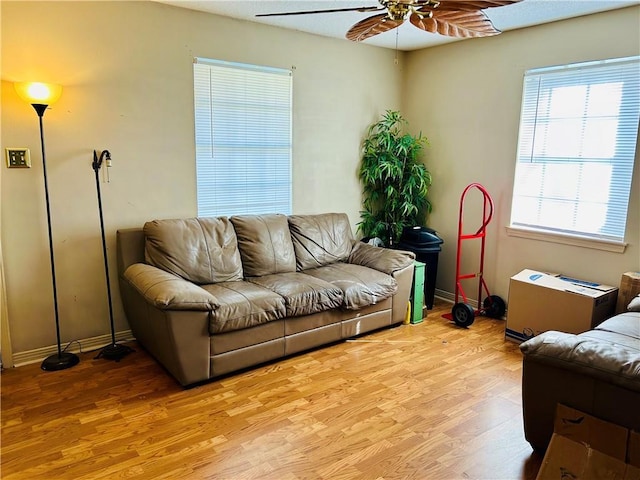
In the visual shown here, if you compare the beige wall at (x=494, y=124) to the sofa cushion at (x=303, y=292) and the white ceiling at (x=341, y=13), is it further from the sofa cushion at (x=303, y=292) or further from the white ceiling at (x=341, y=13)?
the sofa cushion at (x=303, y=292)

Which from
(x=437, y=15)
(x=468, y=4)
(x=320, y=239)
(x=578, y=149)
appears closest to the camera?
(x=468, y=4)

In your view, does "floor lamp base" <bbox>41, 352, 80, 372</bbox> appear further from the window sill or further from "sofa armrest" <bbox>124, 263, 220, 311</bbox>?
the window sill

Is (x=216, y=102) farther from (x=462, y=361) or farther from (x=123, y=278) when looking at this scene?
(x=462, y=361)

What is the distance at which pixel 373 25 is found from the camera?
252 cm

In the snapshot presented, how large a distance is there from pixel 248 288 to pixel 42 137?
5.41ft

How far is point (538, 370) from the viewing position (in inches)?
83.3

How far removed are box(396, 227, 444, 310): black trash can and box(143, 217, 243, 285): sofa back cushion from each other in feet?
5.57

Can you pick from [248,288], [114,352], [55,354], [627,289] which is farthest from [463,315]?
[55,354]

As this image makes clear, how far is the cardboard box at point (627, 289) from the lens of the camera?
3.26m

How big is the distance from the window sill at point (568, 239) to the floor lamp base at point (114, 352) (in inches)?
132

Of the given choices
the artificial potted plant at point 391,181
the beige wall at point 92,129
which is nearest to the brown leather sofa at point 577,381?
the artificial potted plant at point 391,181

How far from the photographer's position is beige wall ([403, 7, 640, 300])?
346 cm

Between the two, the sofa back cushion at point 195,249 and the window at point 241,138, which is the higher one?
the window at point 241,138

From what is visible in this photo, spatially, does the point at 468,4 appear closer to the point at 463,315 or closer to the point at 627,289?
the point at 627,289
